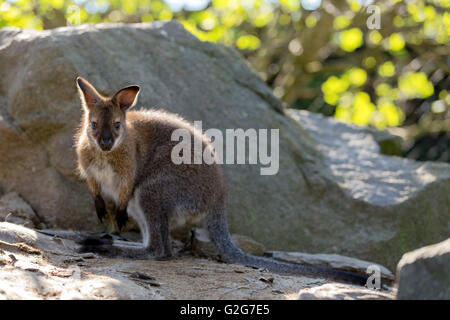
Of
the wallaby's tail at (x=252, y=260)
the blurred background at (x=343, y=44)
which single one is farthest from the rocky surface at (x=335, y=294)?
the blurred background at (x=343, y=44)

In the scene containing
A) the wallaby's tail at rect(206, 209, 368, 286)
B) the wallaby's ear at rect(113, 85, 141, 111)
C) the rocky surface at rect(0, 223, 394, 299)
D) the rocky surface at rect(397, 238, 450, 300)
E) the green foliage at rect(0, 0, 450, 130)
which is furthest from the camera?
the green foliage at rect(0, 0, 450, 130)

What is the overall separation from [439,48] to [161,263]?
8.88 metres

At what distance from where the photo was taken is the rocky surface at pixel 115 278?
3.36 metres

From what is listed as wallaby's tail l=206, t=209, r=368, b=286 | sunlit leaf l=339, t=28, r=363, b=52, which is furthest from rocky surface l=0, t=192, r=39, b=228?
sunlit leaf l=339, t=28, r=363, b=52

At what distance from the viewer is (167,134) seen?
5332mm

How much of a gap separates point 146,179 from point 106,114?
702mm

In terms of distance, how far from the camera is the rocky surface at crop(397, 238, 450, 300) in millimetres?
2902

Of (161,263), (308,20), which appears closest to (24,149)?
(161,263)

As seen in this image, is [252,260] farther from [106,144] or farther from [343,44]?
[343,44]

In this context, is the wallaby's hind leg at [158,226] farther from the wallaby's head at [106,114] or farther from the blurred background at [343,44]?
the blurred background at [343,44]

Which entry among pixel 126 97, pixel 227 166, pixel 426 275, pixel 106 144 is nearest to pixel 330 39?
pixel 227 166

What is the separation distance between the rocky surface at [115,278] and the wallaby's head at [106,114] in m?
0.98

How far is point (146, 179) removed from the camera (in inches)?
202

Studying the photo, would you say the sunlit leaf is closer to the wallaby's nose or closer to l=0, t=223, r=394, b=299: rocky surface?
the wallaby's nose
